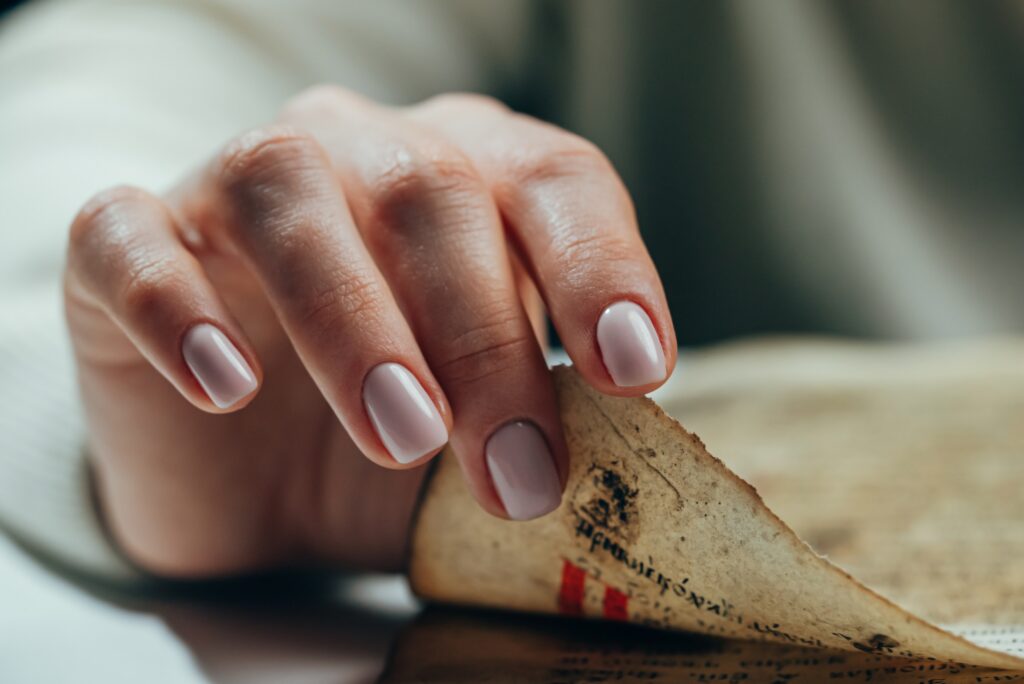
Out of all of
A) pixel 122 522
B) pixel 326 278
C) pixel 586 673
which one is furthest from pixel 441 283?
pixel 122 522

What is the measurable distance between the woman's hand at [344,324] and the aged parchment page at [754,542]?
0.03 metres

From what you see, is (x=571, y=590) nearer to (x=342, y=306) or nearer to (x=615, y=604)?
(x=615, y=604)

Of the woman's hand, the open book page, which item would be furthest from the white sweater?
the woman's hand

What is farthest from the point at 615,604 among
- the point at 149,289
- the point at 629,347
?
the point at 149,289

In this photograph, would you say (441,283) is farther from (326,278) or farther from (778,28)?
(778,28)

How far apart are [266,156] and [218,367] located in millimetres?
112

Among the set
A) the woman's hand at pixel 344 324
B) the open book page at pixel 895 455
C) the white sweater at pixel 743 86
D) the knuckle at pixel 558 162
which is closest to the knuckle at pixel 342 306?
the woman's hand at pixel 344 324

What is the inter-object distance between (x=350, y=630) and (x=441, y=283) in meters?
0.20

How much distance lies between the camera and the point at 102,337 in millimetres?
537

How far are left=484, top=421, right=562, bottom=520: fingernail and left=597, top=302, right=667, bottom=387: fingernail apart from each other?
0.04 meters

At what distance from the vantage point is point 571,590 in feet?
1.47

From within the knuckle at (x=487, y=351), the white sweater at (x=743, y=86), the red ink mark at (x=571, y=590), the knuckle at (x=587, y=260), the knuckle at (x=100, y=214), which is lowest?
the red ink mark at (x=571, y=590)

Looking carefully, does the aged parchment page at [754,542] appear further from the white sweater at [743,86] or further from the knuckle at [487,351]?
the white sweater at [743,86]

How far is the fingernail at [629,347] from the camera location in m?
0.38
